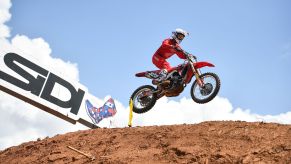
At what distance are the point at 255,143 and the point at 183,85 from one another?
15.4ft

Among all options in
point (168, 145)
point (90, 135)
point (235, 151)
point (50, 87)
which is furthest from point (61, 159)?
point (50, 87)

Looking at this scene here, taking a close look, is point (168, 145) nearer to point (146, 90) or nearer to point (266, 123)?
point (266, 123)

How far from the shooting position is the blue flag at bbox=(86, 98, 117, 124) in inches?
951

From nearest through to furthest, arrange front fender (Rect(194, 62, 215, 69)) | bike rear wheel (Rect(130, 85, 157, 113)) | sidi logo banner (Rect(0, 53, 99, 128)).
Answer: front fender (Rect(194, 62, 215, 69)) → bike rear wheel (Rect(130, 85, 157, 113)) → sidi logo banner (Rect(0, 53, 99, 128))

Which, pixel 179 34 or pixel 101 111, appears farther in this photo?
pixel 101 111

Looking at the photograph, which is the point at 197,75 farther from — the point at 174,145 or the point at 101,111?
the point at 101,111

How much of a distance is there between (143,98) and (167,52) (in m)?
1.76

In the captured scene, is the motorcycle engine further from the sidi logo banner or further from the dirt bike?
the sidi logo banner

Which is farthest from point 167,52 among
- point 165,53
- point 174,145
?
point 174,145

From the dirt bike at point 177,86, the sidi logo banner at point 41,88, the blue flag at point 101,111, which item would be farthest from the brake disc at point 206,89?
the blue flag at point 101,111

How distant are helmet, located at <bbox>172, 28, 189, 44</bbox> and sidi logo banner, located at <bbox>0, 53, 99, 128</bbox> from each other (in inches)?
433

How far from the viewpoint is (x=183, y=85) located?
11727mm

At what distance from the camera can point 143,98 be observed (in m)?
12.5

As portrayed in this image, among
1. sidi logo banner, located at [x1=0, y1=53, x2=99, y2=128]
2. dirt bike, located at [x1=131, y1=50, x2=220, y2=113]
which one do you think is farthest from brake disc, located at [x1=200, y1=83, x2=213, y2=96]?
sidi logo banner, located at [x1=0, y1=53, x2=99, y2=128]
